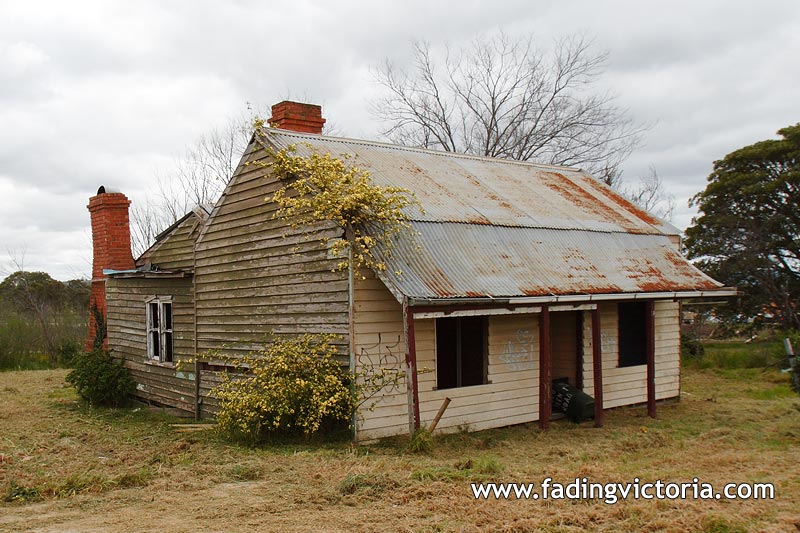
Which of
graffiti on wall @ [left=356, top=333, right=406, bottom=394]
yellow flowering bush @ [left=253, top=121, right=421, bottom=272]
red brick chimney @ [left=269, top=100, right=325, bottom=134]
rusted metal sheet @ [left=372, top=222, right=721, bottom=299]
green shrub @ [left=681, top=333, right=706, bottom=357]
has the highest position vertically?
red brick chimney @ [left=269, top=100, right=325, bottom=134]

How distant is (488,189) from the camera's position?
15055mm

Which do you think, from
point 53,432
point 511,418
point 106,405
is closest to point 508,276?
point 511,418

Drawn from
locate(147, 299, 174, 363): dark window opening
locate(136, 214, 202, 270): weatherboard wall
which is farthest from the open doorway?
locate(147, 299, 174, 363): dark window opening

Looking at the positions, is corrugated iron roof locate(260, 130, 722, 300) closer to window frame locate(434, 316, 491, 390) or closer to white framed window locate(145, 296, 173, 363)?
window frame locate(434, 316, 491, 390)

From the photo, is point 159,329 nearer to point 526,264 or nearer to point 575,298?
point 526,264

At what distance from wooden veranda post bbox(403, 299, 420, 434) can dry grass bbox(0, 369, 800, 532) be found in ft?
1.81

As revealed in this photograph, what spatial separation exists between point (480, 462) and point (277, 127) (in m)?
7.81

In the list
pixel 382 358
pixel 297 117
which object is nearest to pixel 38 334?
pixel 297 117

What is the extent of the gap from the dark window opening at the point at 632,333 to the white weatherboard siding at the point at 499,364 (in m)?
0.28

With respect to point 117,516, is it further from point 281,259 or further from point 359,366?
point 281,259

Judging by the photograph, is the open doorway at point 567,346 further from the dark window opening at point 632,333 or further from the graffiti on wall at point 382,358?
the graffiti on wall at point 382,358

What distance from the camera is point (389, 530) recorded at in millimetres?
6773

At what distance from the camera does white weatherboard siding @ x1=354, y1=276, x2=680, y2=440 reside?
443 inches

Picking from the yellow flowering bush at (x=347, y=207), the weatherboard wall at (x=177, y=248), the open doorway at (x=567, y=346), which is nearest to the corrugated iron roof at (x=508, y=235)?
the yellow flowering bush at (x=347, y=207)
